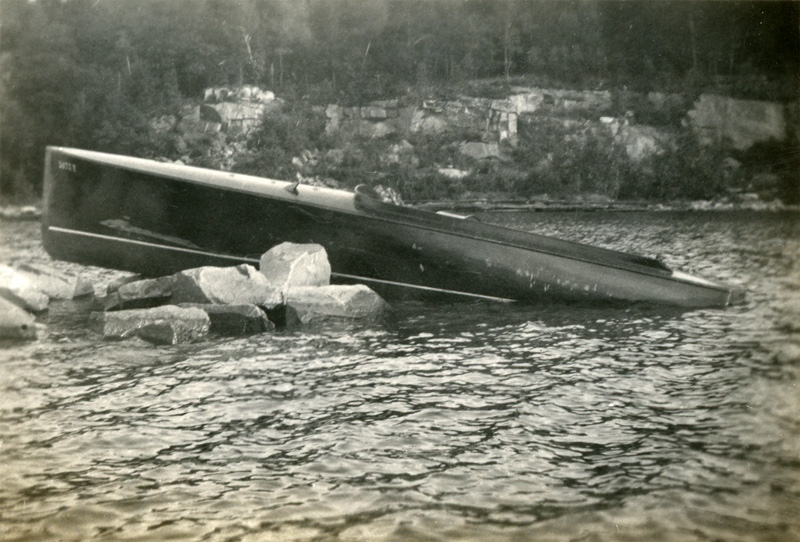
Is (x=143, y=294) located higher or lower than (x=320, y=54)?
lower

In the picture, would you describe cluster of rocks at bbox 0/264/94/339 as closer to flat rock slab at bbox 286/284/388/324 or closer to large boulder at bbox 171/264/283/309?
large boulder at bbox 171/264/283/309

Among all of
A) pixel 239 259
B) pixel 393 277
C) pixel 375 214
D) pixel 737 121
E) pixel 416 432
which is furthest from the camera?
pixel 737 121

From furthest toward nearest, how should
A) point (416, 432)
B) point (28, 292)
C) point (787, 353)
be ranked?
point (28, 292) → point (787, 353) → point (416, 432)

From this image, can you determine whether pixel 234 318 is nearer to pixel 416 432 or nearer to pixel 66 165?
pixel 416 432

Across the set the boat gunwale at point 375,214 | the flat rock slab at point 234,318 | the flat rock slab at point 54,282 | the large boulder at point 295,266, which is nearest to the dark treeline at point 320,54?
the boat gunwale at point 375,214

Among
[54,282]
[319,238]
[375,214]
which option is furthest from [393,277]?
[54,282]

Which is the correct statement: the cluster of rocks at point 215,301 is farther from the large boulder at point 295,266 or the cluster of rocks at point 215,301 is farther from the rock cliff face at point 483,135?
the rock cliff face at point 483,135

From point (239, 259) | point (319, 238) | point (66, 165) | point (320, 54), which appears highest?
point (320, 54)

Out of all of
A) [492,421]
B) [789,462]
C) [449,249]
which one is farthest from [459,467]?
[449,249]

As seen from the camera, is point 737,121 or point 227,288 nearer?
point 227,288
